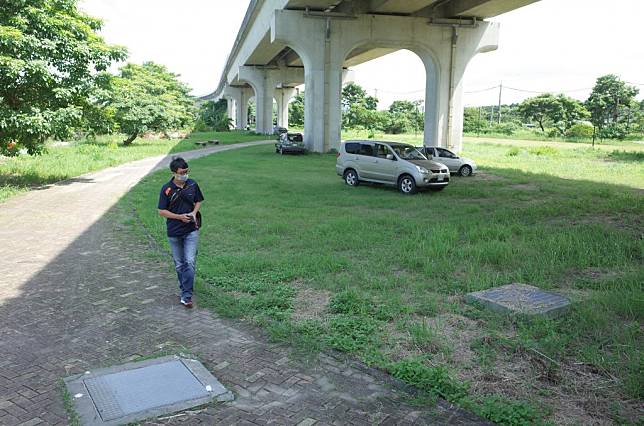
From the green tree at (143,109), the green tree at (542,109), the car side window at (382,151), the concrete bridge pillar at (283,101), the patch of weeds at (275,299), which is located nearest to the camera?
the patch of weeds at (275,299)

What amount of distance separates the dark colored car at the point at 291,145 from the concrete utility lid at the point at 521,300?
27.2 meters

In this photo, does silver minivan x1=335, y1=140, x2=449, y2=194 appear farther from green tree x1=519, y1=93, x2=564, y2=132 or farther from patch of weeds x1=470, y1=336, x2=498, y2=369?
green tree x1=519, y1=93, x2=564, y2=132

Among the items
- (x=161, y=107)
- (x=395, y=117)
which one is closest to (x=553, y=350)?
(x=161, y=107)

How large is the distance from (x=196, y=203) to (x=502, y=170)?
65.8ft

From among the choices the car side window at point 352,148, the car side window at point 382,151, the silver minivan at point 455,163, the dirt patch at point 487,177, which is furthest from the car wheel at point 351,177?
the dirt patch at point 487,177

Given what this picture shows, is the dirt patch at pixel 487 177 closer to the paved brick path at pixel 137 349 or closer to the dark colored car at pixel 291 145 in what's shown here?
the dark colored car at pixel 291 145

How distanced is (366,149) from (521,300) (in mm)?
13084

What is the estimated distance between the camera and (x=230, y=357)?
5012 millimetres

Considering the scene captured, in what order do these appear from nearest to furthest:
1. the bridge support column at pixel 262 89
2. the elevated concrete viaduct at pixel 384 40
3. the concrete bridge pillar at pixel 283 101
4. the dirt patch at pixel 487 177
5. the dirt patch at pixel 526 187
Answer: the dirt patch at pixel 526 187 < the dirt patch at pixel 487 177 < the elevated concrete viaduct at pixel 384 40 < the bridge support column at pixel 262 89 < the concrete bridge pillar at pixel 283 101

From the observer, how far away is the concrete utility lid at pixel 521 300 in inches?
233

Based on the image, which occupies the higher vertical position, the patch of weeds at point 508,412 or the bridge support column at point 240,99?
the bridge support column at point 240,99

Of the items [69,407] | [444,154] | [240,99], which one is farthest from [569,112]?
[69,407]

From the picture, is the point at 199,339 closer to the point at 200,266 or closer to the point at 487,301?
the point at 200,266

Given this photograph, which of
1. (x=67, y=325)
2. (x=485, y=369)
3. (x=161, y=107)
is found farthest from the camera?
(x=161, y=107)
